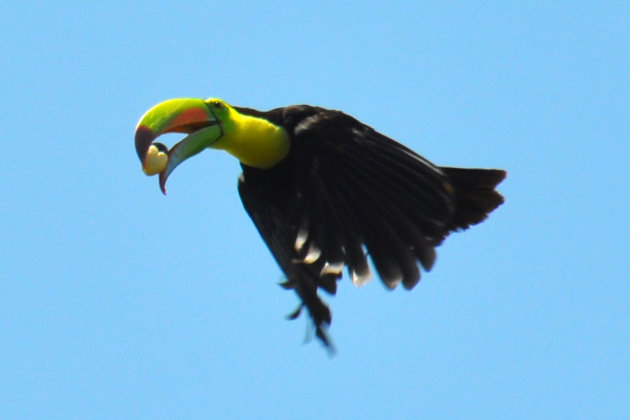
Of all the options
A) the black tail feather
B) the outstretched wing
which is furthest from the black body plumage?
the black tail feather

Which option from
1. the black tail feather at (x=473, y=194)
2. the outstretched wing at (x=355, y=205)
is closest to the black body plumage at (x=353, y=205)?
the outstretched wing at (x=355, y=205)

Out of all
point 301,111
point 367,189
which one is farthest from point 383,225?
point 301,111

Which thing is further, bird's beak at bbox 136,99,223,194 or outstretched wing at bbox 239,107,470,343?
outstretched wing at bbox 239,107,470,343

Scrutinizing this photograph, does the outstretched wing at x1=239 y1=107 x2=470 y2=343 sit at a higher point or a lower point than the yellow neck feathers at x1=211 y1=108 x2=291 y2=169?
lower

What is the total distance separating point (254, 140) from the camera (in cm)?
1623

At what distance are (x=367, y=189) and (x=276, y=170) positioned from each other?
1165 mm

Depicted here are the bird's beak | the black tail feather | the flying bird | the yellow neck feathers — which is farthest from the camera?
the black tail feather

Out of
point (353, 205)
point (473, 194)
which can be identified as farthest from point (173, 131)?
point (473, 194)

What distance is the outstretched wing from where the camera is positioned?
50.8 ft

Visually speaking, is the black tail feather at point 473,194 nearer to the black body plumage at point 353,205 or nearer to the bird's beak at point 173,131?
the black body plumage at point 353,205

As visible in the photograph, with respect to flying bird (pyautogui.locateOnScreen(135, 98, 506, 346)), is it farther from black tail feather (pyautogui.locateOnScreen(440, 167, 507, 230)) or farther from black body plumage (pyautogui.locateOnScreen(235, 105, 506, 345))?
black tail feather (pyautogui.locateOnScreen(440, 167, 507, 230))

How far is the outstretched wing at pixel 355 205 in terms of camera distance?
1548 cm

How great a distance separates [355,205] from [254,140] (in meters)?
1.22

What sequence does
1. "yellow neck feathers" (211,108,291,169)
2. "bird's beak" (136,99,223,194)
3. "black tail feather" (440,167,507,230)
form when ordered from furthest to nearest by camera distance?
"black tail feather" (440,167,507,230) → "yellow neck feathers" (211,108,291,169) → "bird's beak" (136,99,223,194)
